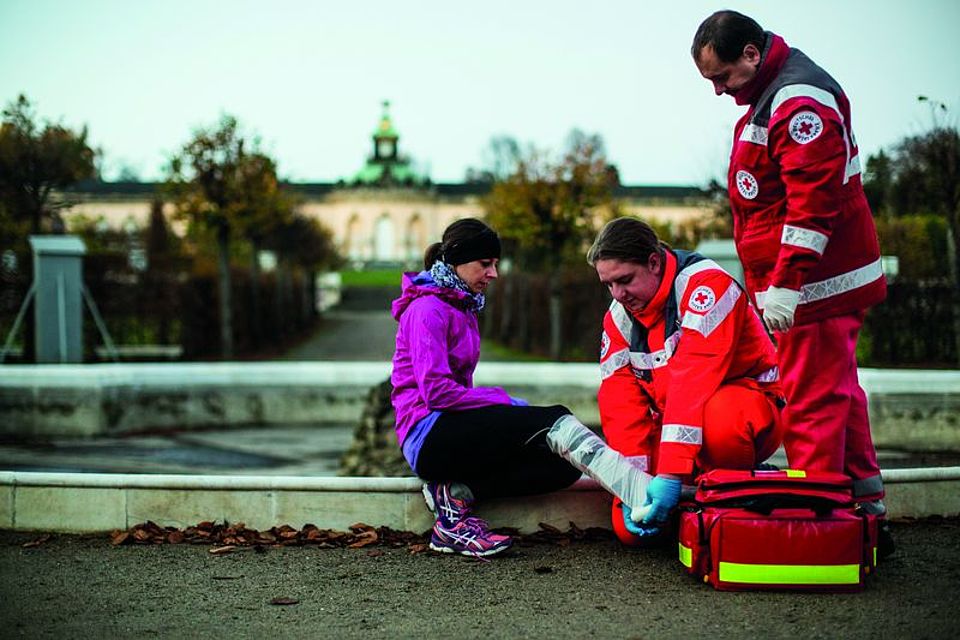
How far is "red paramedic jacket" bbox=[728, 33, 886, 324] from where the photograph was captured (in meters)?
4.56

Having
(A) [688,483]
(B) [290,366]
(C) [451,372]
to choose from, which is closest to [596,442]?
(A) [688,483]

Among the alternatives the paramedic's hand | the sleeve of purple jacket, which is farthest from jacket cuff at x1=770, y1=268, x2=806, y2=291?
the sleeve of purple jacket

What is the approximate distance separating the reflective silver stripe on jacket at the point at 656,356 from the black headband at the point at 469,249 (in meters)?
0.75

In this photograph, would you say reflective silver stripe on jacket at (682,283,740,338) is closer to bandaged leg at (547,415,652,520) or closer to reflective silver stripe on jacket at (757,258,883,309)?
reflective silver stripe on jacket at (757,258,883,309)

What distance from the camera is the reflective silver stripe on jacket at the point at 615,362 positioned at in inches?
197

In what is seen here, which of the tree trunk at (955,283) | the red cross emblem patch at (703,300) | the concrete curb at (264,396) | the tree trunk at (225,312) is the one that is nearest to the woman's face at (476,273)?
the red cross emblem patch at (703,300)

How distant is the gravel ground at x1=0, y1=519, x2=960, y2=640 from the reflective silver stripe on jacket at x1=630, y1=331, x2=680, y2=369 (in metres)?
0.80

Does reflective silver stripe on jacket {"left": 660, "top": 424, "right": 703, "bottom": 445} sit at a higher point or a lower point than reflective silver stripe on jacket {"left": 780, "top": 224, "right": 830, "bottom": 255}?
lower

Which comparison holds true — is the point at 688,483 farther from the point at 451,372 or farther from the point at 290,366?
the point at 290,366

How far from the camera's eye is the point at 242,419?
42.3 feet

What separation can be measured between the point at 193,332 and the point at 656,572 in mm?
20471

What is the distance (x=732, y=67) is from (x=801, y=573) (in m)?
1.98

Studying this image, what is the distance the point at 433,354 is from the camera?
4969 millimetres

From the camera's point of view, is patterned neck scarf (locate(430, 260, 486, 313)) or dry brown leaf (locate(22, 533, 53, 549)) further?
dry brown leaf (locate(22, 533, 53, 549))
